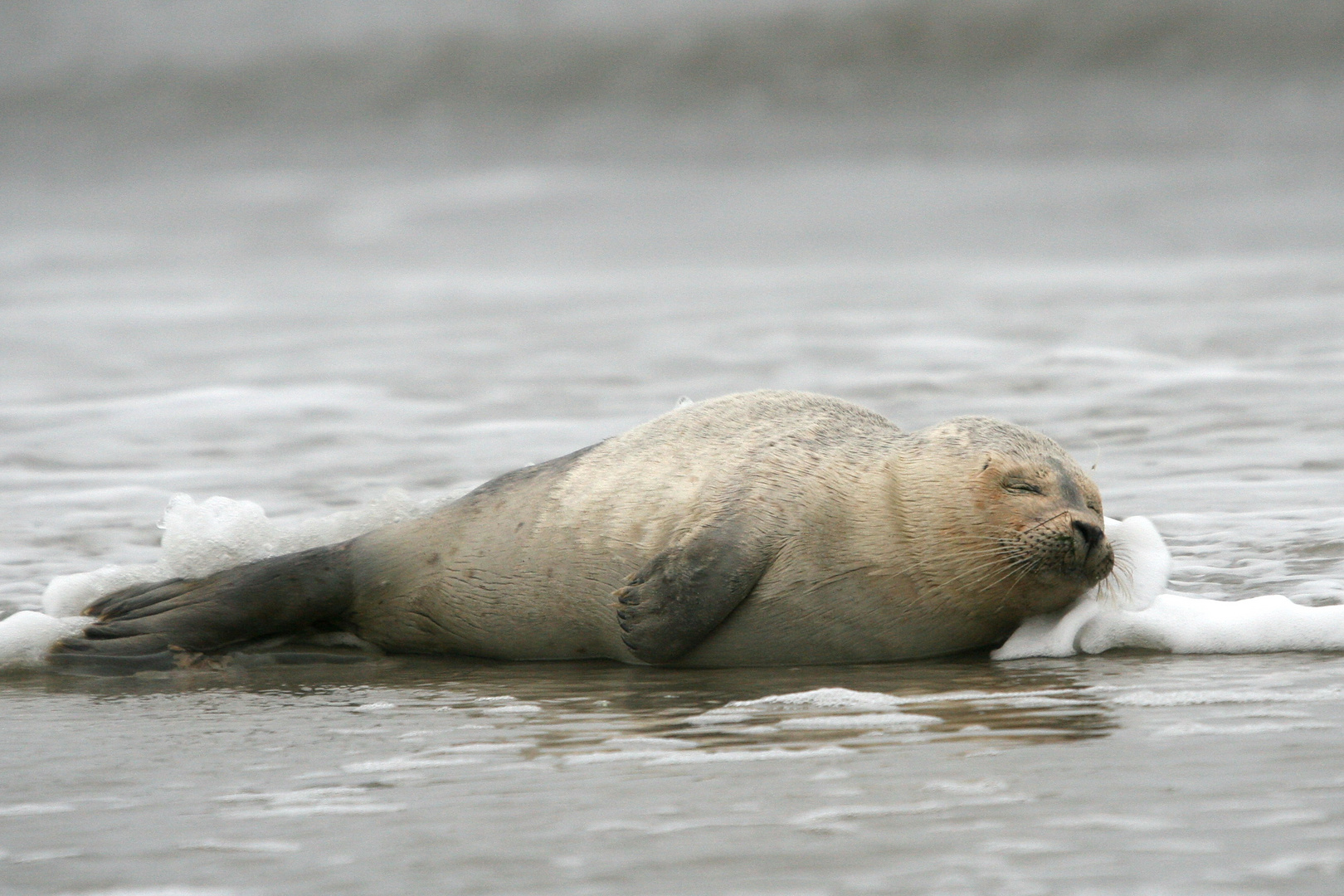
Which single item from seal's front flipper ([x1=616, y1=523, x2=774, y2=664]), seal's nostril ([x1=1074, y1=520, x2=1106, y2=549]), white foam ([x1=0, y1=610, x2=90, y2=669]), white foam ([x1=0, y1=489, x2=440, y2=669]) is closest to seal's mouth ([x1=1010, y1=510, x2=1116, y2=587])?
seal's nostril ([x1=1074, y1=520, x2=1106, y2=549])

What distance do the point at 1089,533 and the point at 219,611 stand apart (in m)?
2.36

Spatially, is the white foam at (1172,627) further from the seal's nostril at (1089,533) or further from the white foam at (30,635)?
the white foam at (30,635)

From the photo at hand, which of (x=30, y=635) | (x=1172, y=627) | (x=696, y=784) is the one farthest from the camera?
(x=30, y=635)

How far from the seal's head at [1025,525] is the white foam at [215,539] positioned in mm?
1678

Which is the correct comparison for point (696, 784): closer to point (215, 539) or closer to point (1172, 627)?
point (1172, 627)

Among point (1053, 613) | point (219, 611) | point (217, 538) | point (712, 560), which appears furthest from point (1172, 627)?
point (217, 538)

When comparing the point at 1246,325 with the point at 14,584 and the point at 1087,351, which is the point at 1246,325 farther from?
A: the point at 14,584

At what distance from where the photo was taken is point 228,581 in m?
4.62

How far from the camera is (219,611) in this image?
14.9 ft

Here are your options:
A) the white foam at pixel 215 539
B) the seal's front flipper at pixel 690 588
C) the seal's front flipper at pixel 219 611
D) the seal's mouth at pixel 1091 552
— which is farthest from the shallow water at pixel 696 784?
the white foam at pixel 215 539

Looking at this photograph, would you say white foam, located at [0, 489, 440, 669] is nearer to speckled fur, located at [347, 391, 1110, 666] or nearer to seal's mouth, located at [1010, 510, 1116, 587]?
speckled fur, located at [347, 391, 1110, 666]

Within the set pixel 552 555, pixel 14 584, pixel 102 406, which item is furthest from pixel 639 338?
pixel 552 555

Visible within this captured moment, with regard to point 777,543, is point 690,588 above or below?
below

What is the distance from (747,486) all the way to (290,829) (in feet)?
6.12
